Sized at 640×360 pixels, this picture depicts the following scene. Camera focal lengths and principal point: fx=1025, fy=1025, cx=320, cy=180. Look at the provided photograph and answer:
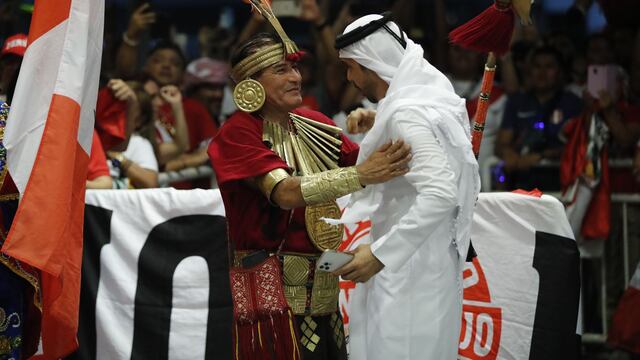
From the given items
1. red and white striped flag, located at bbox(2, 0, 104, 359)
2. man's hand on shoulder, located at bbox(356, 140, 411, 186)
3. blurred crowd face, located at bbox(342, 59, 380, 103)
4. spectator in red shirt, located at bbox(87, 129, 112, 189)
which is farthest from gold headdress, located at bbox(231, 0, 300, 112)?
spectator in red shirt, located at bbox(87, 129, 112, 189)

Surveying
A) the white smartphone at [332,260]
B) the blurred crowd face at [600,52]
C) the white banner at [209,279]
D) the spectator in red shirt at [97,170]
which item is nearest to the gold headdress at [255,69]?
the white smartphone at [332,260]

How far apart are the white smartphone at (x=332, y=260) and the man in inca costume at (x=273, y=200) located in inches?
18.0

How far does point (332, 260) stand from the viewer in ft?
13.6

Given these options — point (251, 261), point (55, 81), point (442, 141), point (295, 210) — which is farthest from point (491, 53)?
point (55, 81)

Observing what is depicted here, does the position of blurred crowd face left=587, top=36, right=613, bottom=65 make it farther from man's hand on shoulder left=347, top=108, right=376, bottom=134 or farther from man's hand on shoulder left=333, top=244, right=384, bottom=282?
man's hand on shoulder left=333, top=244, right=384, bottom=282

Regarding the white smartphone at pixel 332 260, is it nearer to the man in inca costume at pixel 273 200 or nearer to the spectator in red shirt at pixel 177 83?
the man in inca costume at pixel 273 200

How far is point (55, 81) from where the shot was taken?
4770 mm

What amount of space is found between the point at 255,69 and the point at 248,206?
63 centimetres

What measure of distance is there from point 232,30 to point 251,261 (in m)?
5.95

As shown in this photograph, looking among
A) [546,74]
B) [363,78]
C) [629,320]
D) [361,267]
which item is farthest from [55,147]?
[546,74]

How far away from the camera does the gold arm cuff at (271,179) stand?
4.46 metres

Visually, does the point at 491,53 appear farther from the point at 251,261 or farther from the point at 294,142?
the point at 251,261

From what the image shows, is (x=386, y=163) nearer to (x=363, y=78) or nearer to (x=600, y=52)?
(x=363, y=78)

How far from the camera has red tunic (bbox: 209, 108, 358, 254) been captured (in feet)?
15.1
